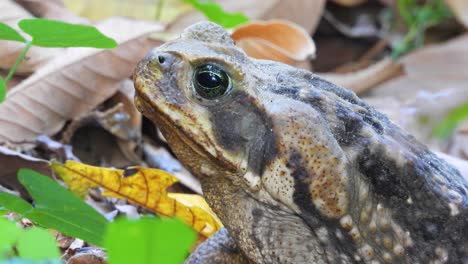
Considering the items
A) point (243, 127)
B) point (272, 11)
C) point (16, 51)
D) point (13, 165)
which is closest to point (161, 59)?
point (243, 127)

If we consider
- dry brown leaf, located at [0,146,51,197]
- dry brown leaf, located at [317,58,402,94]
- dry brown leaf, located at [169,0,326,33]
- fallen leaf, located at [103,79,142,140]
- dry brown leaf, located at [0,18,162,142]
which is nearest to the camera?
dry brown leaf, located at [0,146,51,197]

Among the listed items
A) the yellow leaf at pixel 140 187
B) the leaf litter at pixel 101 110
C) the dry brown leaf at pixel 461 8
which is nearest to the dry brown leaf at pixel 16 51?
the leaf litter at pixel 101 110

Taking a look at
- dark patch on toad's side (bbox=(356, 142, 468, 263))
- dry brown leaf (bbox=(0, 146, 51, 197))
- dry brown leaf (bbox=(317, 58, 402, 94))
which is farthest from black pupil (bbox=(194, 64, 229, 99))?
dry brown leaf (bbox=(317, 58, 402, 94))

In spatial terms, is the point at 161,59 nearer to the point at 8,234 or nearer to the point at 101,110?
the point at 8,234

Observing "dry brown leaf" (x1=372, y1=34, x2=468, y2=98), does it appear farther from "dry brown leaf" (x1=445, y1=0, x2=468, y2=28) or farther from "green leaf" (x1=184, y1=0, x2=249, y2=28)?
"green leaf" (x1=184, y1=0, x2=249, y2=28)

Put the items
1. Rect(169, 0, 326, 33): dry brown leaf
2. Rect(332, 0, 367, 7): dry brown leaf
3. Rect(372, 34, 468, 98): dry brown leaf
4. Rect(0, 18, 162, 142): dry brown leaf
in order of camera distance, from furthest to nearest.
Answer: Rect(332, 0, 367, 7): dry brown leaf, Rect(372, 34, 468, 98): dry brown leaf, Rect(169, 0, 326, 33): dry brown leaf, Rect(0, 18, 162, 142): dry brown leaf

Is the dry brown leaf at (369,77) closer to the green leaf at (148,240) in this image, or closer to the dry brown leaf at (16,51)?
the dry brown leaf at (16,51)
